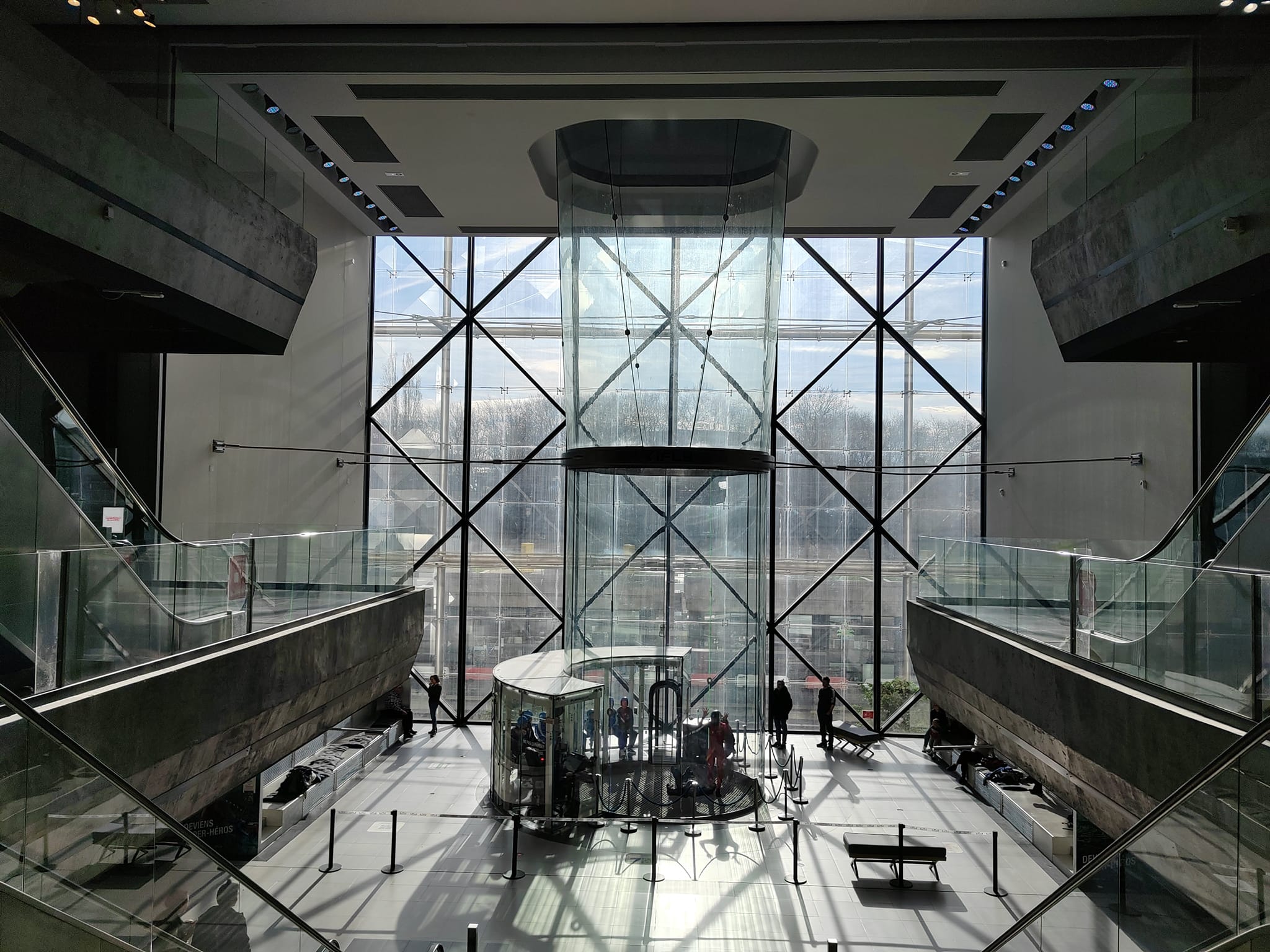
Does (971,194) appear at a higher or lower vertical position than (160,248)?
higher

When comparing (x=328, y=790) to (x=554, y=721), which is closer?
(x=554, y=721)

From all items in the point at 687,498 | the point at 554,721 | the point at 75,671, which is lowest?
the point at 554,721

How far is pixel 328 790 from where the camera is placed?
45.1 ft

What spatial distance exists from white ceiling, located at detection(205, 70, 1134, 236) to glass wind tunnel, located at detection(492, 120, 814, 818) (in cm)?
95

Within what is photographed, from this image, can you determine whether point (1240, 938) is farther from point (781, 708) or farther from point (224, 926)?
point (781, 708)

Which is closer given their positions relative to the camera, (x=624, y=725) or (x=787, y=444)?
(x=624, y=725)

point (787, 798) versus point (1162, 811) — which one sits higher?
point (1162, 811)

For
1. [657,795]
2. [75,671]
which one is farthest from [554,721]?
[75,671]

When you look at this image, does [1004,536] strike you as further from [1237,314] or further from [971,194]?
[1237,314]

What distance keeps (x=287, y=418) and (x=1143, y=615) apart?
14.3 meters

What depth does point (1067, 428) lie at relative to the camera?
51.1ft

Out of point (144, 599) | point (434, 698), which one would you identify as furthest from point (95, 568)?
point (434, 698)

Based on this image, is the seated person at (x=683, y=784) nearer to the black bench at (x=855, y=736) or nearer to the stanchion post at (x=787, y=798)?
the stanchion post at (x=787, y=798)

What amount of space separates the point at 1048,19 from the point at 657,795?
404 inches
